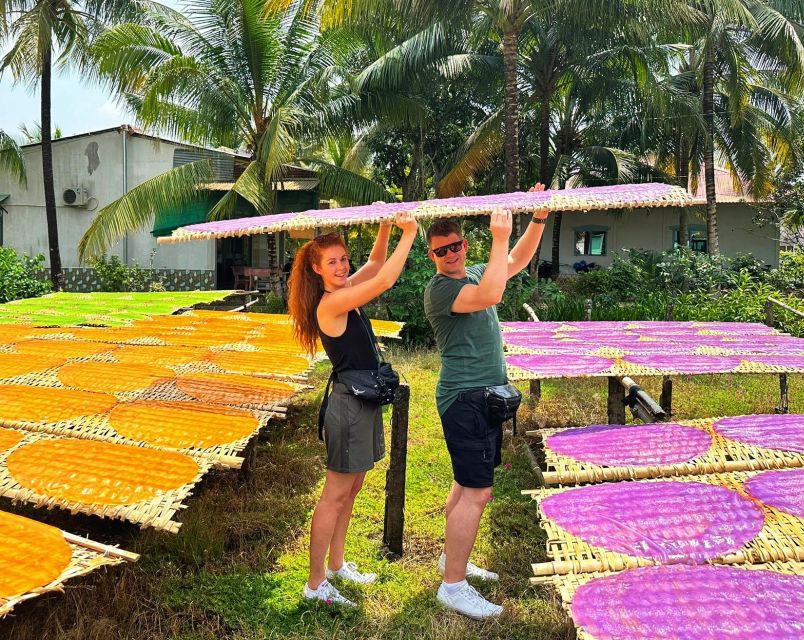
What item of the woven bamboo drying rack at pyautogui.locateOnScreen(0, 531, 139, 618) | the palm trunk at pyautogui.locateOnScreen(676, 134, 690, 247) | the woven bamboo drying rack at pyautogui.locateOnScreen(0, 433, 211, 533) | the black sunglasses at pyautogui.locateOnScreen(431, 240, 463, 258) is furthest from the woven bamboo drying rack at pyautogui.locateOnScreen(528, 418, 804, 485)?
the palm trunk at pyautogui.locateOnScreen(676, 134, 690, 247)

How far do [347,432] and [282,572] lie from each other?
3.33 ft

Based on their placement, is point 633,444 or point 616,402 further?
point 616,402

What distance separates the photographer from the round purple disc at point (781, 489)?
2463 millimetres

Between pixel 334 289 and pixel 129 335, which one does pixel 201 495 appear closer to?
pixel 334 289

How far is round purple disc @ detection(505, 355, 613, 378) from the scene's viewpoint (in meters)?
3.94

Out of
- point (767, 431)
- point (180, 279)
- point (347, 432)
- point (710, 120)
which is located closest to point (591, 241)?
point (710, 120)

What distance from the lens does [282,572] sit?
3.12m

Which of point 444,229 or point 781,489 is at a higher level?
point 444,229

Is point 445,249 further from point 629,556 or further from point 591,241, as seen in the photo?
point 591,241

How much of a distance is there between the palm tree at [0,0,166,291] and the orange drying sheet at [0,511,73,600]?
12369 mm

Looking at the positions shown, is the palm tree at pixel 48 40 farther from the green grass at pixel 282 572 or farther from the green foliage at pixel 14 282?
the green grass at pixel 282 572

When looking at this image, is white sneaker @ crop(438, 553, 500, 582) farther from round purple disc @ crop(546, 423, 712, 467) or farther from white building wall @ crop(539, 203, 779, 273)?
white building wall @ crop(539, 203, 779, 273)

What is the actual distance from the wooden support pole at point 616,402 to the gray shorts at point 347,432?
248 centimetres

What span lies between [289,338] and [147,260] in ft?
35.1
